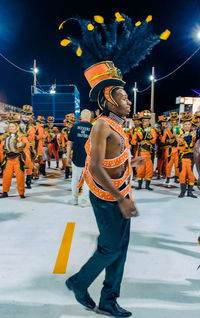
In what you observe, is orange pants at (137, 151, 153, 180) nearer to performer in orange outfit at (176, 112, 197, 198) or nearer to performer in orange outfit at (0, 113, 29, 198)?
performer in orange outfit at (176, 112, 197, 198)

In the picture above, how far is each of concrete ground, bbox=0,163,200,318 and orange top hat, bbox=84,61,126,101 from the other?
75.7 inches

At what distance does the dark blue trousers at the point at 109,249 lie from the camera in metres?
2.06

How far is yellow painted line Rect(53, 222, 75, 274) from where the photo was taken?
305 centimetres

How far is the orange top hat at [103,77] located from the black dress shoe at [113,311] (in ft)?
5.87

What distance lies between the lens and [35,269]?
3049mm

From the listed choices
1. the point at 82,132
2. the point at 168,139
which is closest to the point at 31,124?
the point at 82,132

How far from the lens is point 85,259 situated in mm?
3281

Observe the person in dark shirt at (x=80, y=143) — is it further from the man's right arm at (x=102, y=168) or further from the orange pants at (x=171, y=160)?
the orange pants at (x=171, y=160)

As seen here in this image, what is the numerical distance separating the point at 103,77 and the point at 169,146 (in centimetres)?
732

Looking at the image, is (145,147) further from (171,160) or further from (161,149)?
(161,149)

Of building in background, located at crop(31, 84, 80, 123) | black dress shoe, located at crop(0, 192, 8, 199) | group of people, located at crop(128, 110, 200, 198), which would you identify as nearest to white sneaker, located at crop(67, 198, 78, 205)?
black dress shoe, located at crop(0, 192, 8, 199)

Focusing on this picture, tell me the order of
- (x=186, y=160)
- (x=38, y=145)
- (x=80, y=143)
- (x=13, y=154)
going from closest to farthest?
(x=80, y=143) < (x=13, y=154) < (x=186, y=160) < (x=38, y=145)

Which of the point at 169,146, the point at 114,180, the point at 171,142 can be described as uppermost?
the point at 171,142

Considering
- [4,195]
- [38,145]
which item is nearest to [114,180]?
[4,195]
